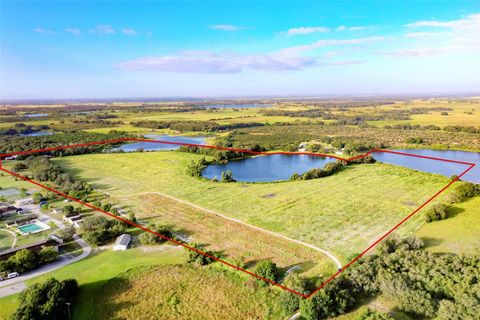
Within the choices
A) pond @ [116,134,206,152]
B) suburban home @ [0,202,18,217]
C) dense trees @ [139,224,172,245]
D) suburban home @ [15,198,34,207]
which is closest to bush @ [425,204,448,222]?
dense trees @ [139,224,172,245]

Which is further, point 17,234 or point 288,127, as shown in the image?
point 288,127

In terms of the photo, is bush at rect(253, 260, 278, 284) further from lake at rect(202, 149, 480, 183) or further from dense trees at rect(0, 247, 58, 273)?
lake at rect(202, 149, 480, 183)

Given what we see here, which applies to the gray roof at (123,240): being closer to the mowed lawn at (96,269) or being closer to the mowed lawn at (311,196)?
the mowed lawn at (96,269)

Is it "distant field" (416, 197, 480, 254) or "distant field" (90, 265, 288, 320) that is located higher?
"distant field" (416, 197, 480, 254)

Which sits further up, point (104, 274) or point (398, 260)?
point (398, 260)

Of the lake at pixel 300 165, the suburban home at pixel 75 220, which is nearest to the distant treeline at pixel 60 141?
the lake at pixel 300 165

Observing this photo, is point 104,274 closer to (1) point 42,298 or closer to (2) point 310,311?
(1) point 42,298

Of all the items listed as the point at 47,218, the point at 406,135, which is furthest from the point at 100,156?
the point at 406,135
